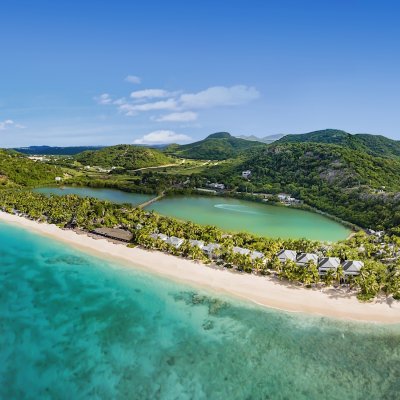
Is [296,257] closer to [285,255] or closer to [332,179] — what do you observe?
[285,255]

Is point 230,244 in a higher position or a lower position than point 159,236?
higher

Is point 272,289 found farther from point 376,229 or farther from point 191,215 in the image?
point 191,215

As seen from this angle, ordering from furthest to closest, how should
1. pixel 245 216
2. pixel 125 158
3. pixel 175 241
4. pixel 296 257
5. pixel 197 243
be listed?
pixel 125 158
pixel 245 216
pixel 175 241
pixel 197 243
pixel 296 257

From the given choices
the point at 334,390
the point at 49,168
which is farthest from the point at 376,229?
the point at 49,168

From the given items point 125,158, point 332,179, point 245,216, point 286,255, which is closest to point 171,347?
point 286,255

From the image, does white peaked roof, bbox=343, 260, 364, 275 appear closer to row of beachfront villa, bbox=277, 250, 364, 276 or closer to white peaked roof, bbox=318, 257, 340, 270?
row of beachfront villa, bbox=277, 250, 364, 276

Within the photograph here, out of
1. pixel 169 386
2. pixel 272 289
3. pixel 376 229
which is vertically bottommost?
pixel 169 386
